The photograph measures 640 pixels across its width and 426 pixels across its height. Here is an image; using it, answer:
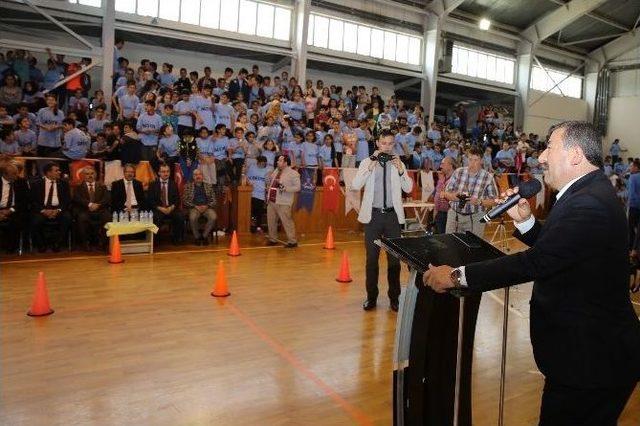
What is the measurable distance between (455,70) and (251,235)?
14367mm

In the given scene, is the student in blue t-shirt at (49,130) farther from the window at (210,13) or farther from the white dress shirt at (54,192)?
the window at (210,13)

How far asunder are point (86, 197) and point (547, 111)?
871 inches

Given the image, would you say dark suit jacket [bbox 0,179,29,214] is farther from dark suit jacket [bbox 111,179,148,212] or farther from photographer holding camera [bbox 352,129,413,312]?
photographer holding camera [bbox 352,129,413,312]

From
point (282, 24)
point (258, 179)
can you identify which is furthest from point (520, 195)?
point (282, 24)

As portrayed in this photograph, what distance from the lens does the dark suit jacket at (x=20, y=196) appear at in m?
7.92

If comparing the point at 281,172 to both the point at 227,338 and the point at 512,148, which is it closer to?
the point at 227,338

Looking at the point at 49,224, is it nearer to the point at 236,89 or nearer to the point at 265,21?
Answer: the point at 236,89

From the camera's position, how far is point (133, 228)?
830 centimetres

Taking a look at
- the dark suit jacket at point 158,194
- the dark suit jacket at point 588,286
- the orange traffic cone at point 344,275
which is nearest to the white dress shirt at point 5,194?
the dark suit jacket at point 158,194

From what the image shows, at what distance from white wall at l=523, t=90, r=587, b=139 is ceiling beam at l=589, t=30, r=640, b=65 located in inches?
89.0

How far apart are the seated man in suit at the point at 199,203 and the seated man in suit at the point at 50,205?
2029 mm

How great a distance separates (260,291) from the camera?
6.54 meters

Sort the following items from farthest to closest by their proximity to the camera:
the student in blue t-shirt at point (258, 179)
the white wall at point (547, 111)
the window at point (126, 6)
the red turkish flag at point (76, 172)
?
the white wall at point (547, 111) < the window at point (126, 6) < the student in blue t-shirt at point (258, 179) < the red turkish flag at point (76, 172)

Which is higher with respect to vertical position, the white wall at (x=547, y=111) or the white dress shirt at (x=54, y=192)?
the white wall at (x=547, y=111)
